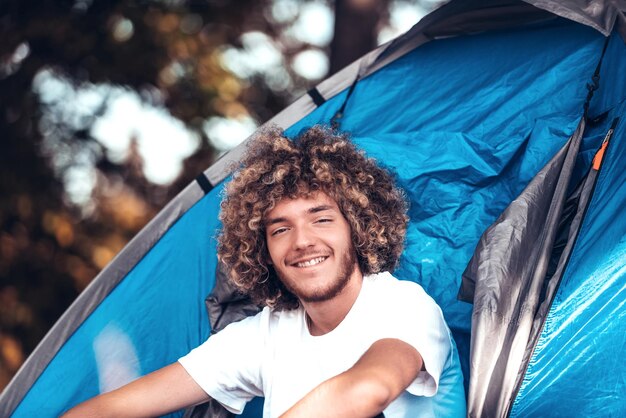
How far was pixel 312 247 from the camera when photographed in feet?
5.81

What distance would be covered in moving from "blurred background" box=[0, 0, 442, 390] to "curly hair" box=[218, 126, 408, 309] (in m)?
2.30

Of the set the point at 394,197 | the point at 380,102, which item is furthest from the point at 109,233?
the point at 394,197

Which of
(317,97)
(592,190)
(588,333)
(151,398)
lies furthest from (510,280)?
(317,97)

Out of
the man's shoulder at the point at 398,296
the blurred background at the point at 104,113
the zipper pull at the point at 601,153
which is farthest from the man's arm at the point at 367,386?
the blurred background at the point at 104,113

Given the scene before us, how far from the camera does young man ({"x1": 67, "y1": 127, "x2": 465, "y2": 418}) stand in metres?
1.64

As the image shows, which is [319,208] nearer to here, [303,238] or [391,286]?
[303,238]

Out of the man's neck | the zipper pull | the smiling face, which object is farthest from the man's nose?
the zipper pull

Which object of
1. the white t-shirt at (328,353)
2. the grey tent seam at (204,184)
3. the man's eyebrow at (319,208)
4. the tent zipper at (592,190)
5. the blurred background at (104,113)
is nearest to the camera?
the white t-shirt at (328,353)

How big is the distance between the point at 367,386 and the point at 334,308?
0.36m

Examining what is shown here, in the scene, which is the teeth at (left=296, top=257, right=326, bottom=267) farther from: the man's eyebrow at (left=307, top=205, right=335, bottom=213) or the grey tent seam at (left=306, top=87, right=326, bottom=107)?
the grey tent seam at (left=306, top=87, right=326, bottom=107)

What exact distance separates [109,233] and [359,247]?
3028 mm

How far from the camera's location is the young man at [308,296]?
5.37ft

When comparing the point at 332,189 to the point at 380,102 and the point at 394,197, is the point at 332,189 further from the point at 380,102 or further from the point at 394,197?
the point at 380,102

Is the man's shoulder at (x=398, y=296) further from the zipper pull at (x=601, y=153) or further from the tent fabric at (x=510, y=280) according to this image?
the zipper pull at (x=601, y=153)
